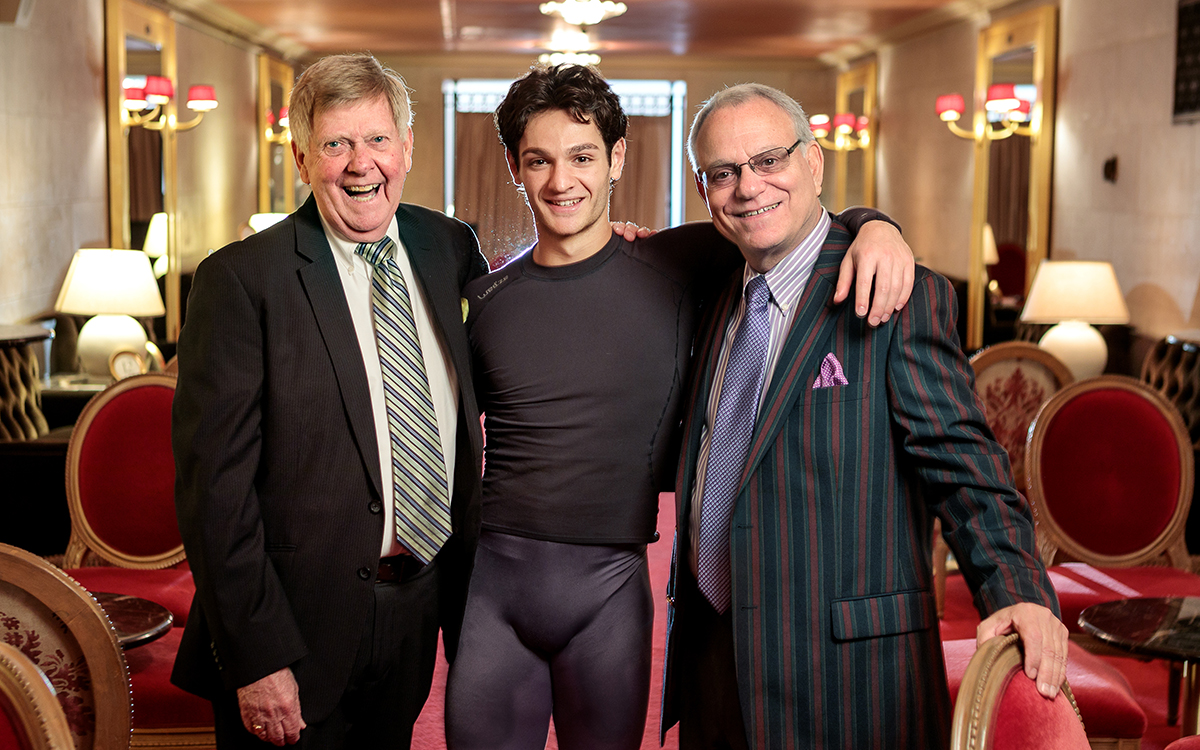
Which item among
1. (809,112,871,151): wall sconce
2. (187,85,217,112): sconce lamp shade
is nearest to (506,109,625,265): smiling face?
(187,85,217,112): sconce lamp shade

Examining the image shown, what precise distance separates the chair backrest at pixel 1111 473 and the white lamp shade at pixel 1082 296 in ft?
7.74

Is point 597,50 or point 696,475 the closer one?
point 696,475

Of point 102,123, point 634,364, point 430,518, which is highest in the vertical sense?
point 102,123

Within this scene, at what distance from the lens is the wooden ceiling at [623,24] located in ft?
29.5

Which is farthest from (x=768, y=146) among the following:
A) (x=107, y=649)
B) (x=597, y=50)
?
(x=597, y=50)

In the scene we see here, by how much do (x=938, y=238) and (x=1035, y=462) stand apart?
6.63 m

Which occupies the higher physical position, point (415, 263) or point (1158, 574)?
point (415, 263)

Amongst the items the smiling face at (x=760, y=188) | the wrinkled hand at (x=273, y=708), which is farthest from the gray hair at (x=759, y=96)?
the wrinkled hand at (x=273, y=708)

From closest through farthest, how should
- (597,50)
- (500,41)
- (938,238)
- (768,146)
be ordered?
(768,146)
(938,238)
(500,41)
(597,50)

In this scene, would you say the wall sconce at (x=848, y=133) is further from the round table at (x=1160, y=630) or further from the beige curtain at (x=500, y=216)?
the beige curtain at (x=500, y=216)

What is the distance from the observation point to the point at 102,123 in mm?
7258

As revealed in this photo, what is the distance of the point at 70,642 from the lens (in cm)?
169

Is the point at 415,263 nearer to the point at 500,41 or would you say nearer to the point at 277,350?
the point at 277,350

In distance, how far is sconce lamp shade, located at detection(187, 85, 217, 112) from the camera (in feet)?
28.5
